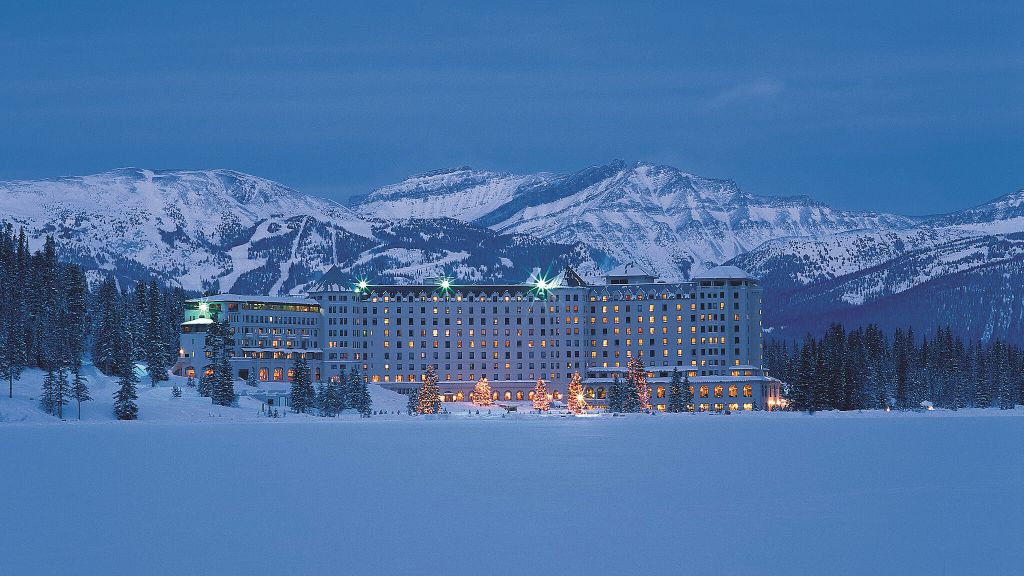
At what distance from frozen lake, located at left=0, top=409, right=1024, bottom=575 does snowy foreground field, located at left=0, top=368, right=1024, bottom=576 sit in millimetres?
183

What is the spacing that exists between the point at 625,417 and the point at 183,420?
68669mm

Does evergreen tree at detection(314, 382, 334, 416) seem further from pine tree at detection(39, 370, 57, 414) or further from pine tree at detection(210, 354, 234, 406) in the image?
pine tree at detection(39, 370, 57, 414)

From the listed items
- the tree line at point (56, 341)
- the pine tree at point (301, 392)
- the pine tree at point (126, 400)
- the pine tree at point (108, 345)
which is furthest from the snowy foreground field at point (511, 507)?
the pine tree at point (301, 392)

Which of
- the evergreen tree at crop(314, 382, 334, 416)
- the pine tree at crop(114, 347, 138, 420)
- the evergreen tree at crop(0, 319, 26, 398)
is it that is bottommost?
the evergreen tree at crop(314, 382, 334, 416)

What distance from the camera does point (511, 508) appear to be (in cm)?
6053

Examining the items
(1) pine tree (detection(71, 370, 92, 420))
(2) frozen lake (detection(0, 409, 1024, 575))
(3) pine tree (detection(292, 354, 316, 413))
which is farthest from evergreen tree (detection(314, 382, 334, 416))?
(2) frozen lake (detection(0, 409, 1024, 575))

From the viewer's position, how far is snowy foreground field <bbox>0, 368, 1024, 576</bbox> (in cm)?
4534

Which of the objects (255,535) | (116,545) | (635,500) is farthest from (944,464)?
(116,545)

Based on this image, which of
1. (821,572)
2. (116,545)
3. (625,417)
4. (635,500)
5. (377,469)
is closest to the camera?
(821,572)

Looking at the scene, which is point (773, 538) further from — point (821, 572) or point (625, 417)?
point (625, 417)

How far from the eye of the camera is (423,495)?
2621 inches

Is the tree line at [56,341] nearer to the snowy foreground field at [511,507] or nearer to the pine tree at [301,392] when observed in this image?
the pine tree at [301,392]

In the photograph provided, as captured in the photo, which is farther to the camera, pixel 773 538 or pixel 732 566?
pixel 773 538

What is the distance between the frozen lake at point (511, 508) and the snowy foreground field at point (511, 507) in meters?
0.18
